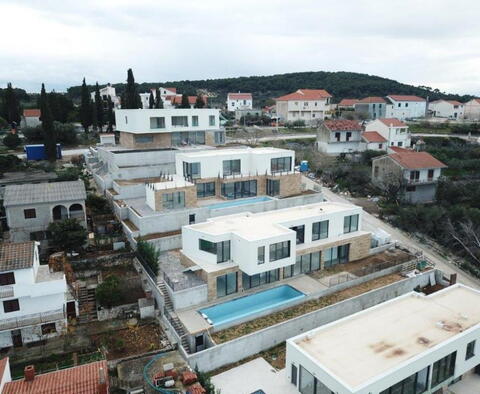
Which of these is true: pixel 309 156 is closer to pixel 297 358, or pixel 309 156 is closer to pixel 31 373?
pixel 297 358

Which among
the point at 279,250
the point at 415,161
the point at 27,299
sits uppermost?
the point at 415,161

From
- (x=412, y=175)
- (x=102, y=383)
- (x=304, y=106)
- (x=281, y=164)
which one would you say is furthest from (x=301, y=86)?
(x=102, y=383)

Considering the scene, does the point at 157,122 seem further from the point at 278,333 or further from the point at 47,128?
the point at 278,333

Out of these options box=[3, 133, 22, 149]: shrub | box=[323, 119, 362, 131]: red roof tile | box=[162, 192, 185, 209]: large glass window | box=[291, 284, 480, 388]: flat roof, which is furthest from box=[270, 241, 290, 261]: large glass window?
box=[3, 133, 22, 149]: shrub

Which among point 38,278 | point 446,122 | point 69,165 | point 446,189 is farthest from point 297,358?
point 446,122

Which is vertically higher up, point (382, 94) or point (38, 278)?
point (382, 94)

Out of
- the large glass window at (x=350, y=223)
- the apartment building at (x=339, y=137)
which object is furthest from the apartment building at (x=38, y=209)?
the apartment building at (x=339, y=137)
